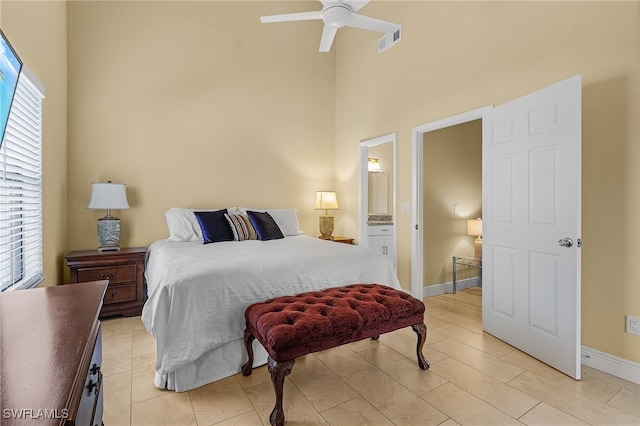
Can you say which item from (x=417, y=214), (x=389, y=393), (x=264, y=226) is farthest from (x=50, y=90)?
(x=417, y=214)

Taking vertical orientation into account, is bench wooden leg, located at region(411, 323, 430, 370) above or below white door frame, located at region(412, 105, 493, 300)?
below

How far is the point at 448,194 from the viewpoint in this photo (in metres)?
4.18

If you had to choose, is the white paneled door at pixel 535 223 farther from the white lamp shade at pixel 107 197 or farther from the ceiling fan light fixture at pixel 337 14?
the white lamp shade at pixel 107 197

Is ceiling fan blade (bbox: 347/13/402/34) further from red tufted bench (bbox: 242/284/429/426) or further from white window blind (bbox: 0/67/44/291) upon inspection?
white window blind (bbox: 0/67/44/291)

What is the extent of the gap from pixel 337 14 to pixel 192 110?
230 cm

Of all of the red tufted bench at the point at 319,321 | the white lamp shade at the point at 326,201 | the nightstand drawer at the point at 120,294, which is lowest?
the nightstand drawer at the point at 120,294

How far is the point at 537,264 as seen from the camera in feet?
7.66

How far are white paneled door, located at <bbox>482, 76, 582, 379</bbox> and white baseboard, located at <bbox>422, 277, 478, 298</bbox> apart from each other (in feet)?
3.74

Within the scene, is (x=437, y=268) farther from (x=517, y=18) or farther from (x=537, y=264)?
(x=517, y=18)

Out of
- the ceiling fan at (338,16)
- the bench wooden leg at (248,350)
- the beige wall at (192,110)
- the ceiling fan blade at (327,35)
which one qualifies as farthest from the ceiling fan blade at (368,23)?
the bench wooden leg at (248,350)

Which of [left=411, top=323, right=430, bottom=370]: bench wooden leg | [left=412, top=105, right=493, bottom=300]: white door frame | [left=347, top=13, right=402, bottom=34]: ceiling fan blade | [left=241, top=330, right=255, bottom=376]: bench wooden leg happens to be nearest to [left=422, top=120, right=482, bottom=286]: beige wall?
[left=412, top=105, right=493, bottom=300]: white door frame

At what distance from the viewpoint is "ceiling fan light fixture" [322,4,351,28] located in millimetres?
2387

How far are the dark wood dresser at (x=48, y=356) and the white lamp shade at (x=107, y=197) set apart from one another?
2334mm

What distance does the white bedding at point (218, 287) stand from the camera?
1.87 m
